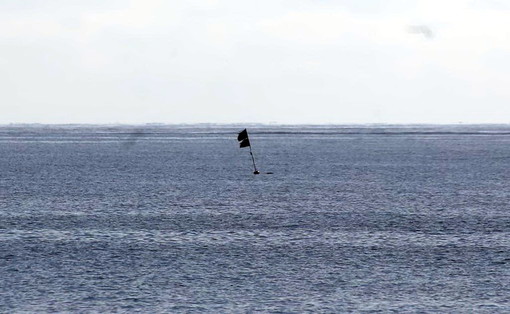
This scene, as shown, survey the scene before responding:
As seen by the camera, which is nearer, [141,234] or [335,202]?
[141,234]

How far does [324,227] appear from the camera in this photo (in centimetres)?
1994

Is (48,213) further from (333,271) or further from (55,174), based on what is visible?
(55,174)

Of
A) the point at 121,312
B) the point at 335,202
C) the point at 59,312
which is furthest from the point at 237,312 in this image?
the point at 335,202

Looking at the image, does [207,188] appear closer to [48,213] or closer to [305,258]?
[48,213]

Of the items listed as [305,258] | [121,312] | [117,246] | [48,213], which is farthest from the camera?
[48,213]

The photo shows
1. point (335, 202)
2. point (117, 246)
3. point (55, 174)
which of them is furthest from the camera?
point (55, 174)

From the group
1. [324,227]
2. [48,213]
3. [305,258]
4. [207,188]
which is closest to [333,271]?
[305,258]

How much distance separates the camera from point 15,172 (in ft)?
139

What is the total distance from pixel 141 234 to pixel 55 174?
2291 centimetres

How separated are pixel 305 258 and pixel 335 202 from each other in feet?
36.8

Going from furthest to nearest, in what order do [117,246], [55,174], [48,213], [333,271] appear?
[55,174]
[48,213]
[117,246]
[333,271]

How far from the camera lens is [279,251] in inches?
637

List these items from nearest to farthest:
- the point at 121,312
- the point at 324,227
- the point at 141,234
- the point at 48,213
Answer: the point at 121,312, the point at 141,234, the point at 324,227, the point at 48,213

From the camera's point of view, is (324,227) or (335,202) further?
(335,202)
